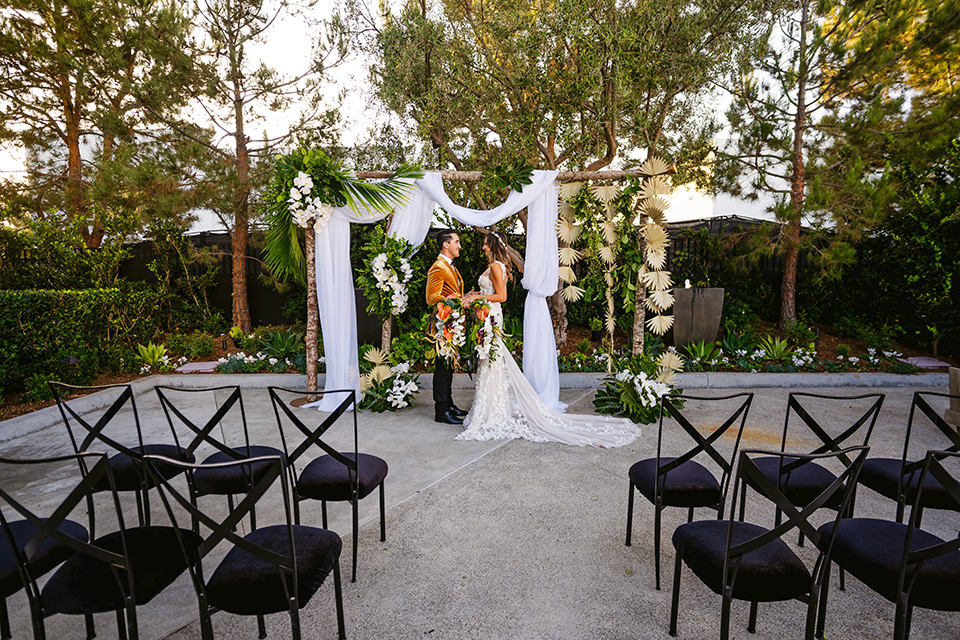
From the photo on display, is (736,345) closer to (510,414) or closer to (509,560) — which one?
(510,414)

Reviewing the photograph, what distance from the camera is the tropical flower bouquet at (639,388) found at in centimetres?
476

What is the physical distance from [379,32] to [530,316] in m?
4.40

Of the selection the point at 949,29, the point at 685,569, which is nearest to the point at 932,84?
the point at 949,29

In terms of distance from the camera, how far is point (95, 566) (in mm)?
1728

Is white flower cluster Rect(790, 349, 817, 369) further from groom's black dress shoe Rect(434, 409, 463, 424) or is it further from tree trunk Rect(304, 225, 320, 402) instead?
tree trunk Rect(304, 225, 320, 402)

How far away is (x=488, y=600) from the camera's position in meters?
2.24

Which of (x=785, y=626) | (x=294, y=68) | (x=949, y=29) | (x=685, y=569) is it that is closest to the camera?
(x=785, y=626)

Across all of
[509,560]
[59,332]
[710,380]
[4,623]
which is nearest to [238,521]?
[4,623]

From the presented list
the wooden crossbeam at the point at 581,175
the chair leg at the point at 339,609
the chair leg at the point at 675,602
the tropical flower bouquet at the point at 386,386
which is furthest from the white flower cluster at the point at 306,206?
the chair leg at the point at 675,602

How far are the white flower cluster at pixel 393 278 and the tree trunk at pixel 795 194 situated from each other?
5082mm

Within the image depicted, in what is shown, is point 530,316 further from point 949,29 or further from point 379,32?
point 949,29

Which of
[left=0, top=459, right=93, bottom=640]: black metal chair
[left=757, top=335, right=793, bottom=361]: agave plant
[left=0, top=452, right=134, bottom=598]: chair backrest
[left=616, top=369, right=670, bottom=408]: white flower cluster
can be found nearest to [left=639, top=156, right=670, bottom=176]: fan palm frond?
[left=616, top=369, right=670, bottom=408]: white flower cluster

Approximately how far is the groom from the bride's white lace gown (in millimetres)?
242

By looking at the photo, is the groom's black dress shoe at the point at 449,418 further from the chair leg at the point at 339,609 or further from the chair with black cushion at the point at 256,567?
the chair with black cushion at the point at 256,567
